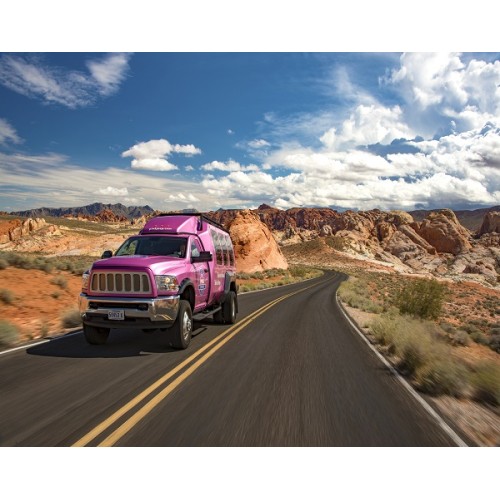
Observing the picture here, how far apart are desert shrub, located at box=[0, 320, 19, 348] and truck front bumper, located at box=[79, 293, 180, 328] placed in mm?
2259

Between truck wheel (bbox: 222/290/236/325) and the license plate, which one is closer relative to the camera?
the license plate

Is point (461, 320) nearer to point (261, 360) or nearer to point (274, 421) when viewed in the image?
point (261, 360)

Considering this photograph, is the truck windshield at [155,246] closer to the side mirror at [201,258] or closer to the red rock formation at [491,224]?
the side mirror at [201,258]

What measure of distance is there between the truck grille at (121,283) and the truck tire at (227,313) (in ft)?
15.3

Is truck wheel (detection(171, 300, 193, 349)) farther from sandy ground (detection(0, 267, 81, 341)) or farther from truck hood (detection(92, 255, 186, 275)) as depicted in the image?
sandy ground (detection(0, 267, 81, 341))

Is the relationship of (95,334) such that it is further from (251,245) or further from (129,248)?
(251,245)

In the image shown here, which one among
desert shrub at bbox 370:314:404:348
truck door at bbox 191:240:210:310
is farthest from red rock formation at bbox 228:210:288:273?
truck door at bbox 191:240:210:310

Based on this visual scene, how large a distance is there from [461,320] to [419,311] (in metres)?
7.06

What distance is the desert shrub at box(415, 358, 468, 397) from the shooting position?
6348mm

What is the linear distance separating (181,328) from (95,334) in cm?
194

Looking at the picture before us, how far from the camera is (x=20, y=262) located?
60.6ft

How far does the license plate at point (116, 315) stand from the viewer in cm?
776

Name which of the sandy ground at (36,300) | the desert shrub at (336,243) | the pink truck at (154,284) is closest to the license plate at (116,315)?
the pink truck at (154,284)
